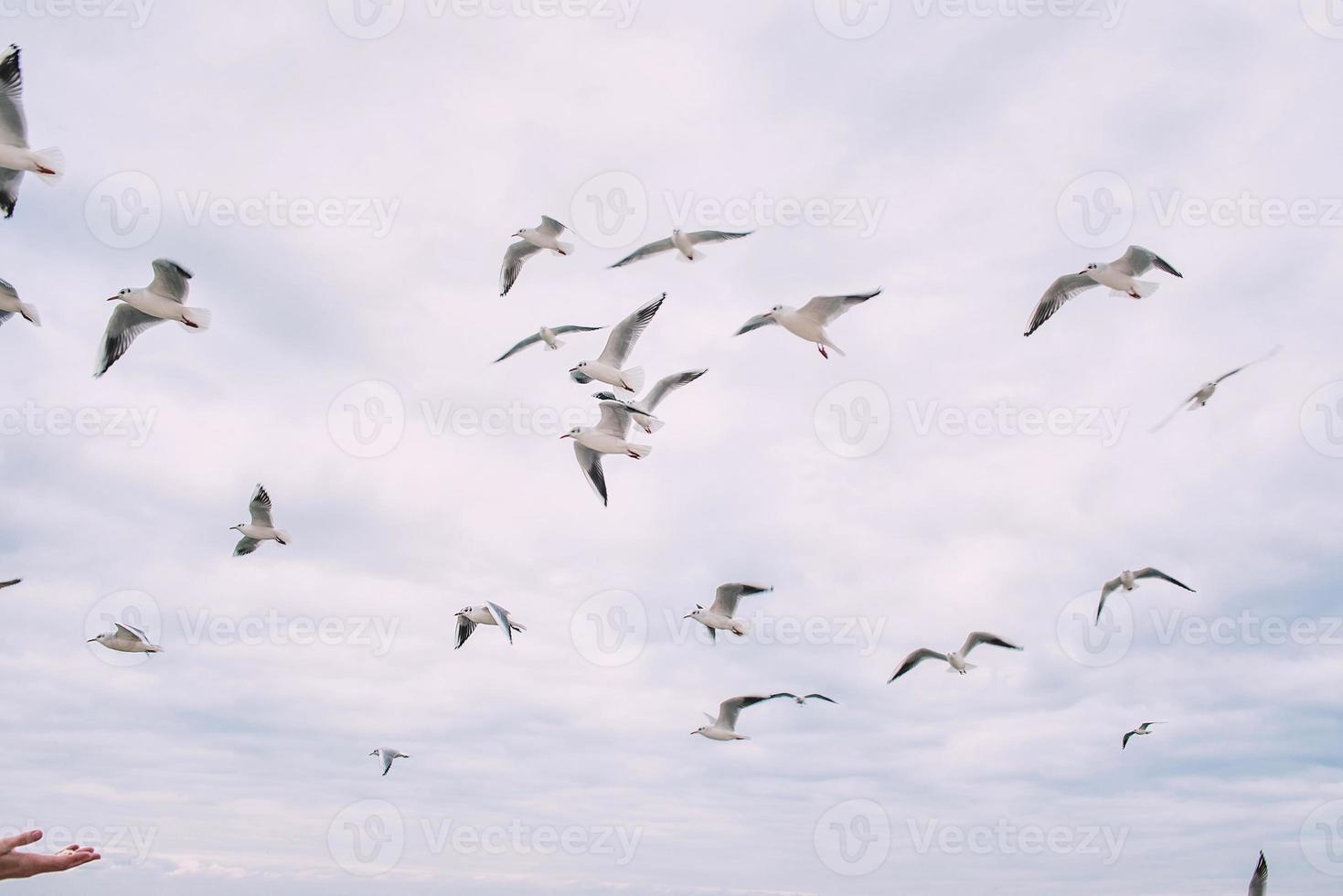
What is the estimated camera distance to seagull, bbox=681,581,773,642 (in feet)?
83.4

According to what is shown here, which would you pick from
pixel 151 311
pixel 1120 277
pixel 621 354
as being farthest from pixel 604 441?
pixel 1120 277

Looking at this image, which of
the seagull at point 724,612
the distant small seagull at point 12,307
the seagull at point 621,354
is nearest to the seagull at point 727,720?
the seagull at point 724,612

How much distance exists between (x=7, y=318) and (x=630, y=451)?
1147cm

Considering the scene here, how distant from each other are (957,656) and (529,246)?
1488 centimetres

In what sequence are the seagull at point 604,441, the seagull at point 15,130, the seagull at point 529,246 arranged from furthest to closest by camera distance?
the seagull at point 529,246 → the seagull at point 604,441 → the seagull at point 15,130

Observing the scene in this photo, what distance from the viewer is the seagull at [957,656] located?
1052 inches

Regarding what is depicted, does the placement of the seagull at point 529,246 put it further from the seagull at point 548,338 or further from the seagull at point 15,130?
the seagull at point 15,130

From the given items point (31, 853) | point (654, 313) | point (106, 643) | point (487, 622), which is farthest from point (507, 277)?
point (31, 853)

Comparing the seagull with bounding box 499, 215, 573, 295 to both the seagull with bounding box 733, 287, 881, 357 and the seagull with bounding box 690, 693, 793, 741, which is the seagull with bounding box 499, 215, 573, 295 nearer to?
the seagull with bounding box 733, 287, 881, 357

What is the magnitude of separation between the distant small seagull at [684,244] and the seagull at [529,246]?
3144 mm

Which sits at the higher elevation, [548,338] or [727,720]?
[548,338]

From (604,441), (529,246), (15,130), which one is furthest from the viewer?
(529,246)

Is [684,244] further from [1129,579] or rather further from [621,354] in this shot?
[1129,579]

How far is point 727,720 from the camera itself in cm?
2939
